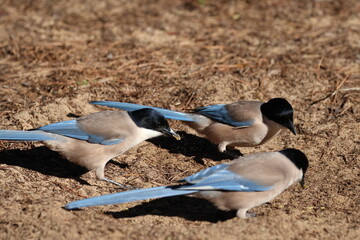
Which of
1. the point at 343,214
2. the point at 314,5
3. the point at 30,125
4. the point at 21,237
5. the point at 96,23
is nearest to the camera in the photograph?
the point at 21,237

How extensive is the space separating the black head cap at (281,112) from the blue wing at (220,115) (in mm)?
266

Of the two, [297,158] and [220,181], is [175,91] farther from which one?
[220,181]

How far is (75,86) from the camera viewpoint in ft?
25.0

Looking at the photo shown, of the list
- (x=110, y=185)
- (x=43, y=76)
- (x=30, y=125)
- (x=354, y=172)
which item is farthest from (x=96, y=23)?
(x=354, y=172)

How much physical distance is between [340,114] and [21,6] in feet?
22.3

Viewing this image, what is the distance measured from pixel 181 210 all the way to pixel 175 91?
8.59ft

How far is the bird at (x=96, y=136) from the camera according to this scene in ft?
18.6

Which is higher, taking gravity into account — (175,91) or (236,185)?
(236,185)

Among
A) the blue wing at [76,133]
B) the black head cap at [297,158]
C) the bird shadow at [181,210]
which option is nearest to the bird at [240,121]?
the black head cap at [297,158]

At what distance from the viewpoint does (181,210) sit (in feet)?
18.0

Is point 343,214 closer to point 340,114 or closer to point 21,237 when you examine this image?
point 340,114

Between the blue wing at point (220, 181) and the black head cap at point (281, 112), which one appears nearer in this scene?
the blue wing at point (220, 181)

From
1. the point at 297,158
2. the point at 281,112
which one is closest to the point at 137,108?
the point at 281,112

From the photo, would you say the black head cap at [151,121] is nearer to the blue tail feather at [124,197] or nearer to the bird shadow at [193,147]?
the bird shadow at [193,147]
